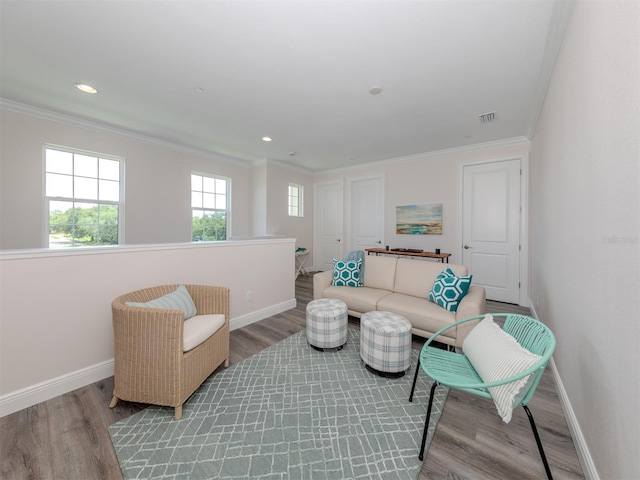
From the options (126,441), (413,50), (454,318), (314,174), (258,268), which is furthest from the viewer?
(314,174)

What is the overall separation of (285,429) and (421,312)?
63.0 inches

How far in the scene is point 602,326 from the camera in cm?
112

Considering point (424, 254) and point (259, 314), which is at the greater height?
point (424, 254)

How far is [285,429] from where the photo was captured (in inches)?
59.7

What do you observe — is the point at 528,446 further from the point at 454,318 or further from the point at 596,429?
the point at 454,318

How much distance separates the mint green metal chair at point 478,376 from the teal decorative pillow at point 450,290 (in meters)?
0.85

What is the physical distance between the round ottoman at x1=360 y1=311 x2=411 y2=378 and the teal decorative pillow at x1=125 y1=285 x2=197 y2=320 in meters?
1.49

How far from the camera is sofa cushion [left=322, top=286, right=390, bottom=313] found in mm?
2832

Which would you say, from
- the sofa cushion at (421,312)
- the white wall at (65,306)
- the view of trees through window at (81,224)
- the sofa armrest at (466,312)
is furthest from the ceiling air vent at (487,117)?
the view of trees through window at (81,224)

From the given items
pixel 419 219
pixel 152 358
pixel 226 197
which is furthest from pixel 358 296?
pixel 226 197

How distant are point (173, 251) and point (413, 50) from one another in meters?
2.80

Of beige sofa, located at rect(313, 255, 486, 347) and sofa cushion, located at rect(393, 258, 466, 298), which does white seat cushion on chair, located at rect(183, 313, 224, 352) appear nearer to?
beige sofa, located at rect(313, 255, 486, 347)

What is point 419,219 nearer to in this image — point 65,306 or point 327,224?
point 327,224

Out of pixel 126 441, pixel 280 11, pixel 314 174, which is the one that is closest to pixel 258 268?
pixel 126 441
